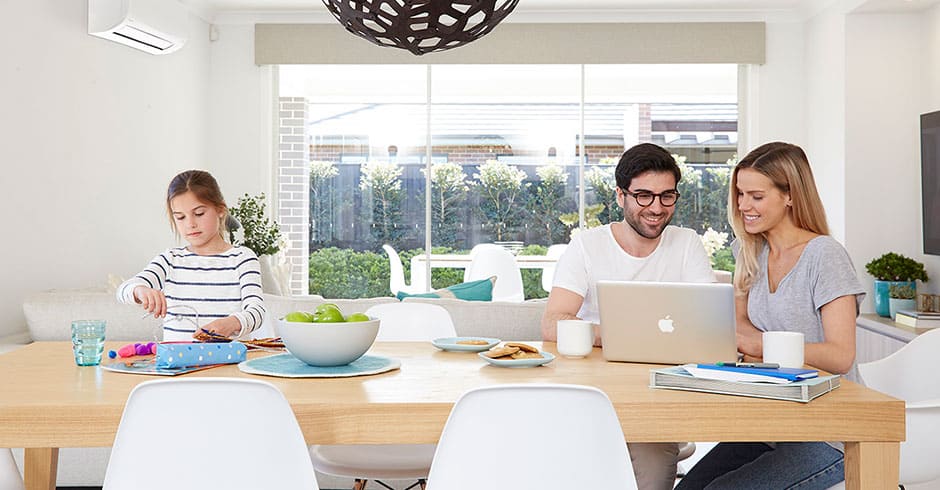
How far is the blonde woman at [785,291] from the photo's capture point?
6.60ft

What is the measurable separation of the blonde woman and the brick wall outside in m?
4.67

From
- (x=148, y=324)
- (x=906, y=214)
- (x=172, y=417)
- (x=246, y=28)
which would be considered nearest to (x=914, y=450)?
(x=172, y=417)

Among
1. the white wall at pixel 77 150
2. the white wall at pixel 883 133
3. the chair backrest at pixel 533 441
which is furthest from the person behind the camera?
the white wall at pixel 883 133

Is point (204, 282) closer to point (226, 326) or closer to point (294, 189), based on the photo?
point (226, 326)

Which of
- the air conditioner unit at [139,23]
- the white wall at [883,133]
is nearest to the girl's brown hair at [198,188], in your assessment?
the air conditioner unit at [139,23]

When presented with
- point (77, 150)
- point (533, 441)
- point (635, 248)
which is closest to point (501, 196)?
point (77, 150)

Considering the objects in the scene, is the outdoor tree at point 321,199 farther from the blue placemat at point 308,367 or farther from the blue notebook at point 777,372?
the blue notebook at point 777,372

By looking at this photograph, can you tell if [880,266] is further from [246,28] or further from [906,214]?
[246,28]

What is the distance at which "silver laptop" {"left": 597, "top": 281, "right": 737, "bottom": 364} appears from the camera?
1.96 meters

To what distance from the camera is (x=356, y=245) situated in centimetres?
673

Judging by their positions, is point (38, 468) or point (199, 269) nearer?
point (38, 468)

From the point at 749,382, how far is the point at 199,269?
67.4 inches

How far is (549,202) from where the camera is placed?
669 centimetres

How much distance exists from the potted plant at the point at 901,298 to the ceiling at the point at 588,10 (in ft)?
6.98
